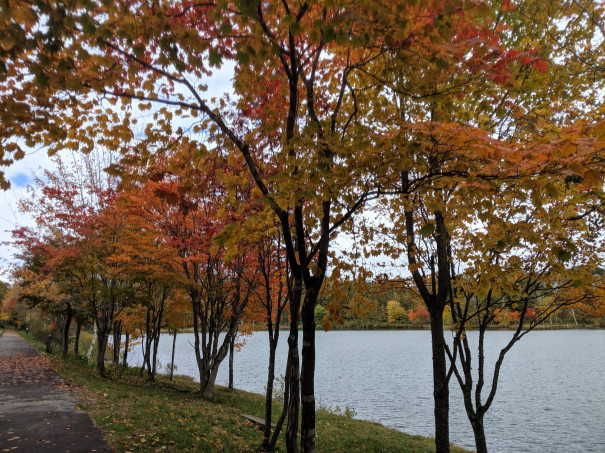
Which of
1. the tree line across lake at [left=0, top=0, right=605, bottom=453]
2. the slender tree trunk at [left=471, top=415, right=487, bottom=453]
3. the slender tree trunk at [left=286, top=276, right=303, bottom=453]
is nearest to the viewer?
the tree line across lake at [left=0, top=0, right=605, bottom=453]

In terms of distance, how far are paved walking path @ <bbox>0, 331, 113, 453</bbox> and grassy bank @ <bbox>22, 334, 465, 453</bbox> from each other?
26 centimetres

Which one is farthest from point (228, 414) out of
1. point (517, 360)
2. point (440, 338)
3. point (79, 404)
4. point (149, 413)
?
point (517, 360)

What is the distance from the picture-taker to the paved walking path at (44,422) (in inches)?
208

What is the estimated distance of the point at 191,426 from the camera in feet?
24.4

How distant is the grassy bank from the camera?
616cm

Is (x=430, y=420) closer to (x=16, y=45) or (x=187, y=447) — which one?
(x=187, y=447)

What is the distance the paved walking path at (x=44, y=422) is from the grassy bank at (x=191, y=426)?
260 millimetres

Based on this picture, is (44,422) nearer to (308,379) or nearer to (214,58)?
(308,379)

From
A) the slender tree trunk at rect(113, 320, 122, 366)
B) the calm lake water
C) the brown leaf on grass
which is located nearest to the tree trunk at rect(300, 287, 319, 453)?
the brown leaf on grass

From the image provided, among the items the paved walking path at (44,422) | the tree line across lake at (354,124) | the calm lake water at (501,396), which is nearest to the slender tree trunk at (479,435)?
the tree line across lake at (354,124)

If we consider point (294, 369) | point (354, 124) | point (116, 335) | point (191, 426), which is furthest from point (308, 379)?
point (116, 335)

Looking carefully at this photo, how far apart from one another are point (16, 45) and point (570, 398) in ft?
80.2

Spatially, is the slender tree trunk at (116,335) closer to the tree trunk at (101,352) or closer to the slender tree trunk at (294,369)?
the tree trunk at (101,352)

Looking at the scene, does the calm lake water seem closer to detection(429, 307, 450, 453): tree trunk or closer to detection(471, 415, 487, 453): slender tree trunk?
detection(471, 415, 487, 453): slender tree trunk
